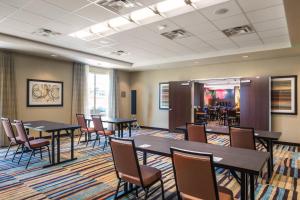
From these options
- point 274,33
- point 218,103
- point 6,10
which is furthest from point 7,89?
point 218,103

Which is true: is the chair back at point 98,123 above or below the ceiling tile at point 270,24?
below

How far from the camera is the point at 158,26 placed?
4.00 m

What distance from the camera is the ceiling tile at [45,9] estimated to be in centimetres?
310

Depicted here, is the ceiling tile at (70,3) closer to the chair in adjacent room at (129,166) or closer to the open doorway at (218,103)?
the chair in adjacent room at (129,166)

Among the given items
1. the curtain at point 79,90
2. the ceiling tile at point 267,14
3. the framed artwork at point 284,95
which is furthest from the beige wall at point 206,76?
the ceiling tile at point 267,14

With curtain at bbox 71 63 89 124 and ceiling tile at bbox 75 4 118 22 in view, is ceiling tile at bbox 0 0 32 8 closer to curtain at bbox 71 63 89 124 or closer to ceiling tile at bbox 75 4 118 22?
ceiling tile at bbox 75 4 118 22

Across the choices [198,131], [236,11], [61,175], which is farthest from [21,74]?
[236,11]

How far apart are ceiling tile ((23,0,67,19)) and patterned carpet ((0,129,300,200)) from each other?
282cm

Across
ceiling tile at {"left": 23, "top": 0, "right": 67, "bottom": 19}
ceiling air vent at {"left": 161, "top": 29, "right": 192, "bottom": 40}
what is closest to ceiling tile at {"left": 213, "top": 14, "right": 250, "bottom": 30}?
ceiling air vent at {"left": 161, "top": 29, "right": 192, "bottom": 40}

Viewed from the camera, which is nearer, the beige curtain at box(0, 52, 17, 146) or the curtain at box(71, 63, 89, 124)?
the beige curtain at box(0, 52, 17, 146)

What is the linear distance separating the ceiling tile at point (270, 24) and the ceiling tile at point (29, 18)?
13.2 ft

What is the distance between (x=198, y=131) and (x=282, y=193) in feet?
5.01

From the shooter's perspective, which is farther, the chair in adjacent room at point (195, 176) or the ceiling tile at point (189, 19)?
the ceiling tile at point (189, 19)

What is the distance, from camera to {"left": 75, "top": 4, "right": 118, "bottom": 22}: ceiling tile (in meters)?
3.22
